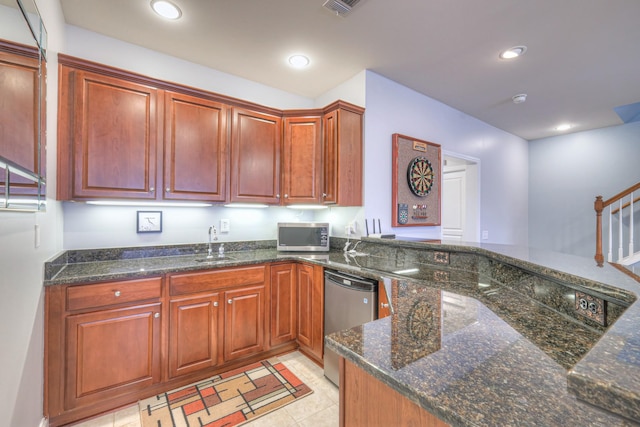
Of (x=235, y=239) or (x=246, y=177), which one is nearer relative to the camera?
(x=246, y=177)

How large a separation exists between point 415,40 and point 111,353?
318 centimetres

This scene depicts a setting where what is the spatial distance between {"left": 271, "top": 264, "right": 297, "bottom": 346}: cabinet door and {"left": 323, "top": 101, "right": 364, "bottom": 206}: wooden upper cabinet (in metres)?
0.81

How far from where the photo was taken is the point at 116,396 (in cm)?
180

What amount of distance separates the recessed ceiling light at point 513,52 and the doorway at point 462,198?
4.47 feet

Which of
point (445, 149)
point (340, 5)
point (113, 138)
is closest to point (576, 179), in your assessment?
point (445, 149)

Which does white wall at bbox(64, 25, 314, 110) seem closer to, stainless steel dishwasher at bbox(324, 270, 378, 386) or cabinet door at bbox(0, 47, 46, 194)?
cabinet door at bbox(0, 47, 46, 194)

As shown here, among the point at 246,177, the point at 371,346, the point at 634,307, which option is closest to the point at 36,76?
the point at 246,177

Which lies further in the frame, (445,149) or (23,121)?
(445,149)

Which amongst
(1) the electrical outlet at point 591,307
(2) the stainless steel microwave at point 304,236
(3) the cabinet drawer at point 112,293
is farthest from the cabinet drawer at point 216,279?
(1) the electrical outlet at point 591,307

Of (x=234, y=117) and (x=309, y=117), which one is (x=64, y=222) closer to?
(x=234, y=117)

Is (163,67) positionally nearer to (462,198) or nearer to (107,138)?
(107,138)

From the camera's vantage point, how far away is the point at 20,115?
1035 mm

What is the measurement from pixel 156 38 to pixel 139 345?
7.80 ft

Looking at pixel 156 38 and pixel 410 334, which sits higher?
pixel 156 38
